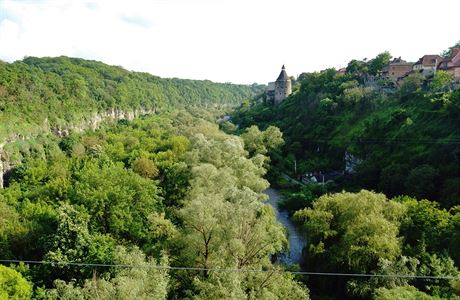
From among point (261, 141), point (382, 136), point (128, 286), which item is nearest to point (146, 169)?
point (261, 141)

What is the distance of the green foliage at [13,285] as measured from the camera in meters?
19.7

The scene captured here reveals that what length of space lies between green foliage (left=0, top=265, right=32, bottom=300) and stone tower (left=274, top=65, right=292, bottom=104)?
8652 cm

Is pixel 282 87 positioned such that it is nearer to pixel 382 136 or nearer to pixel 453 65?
pixel 453 65

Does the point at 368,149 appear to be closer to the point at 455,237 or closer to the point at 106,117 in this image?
the point at 455,237

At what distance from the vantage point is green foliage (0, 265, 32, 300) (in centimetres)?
1972

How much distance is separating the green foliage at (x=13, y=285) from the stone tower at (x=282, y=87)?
284ft

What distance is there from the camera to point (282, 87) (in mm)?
101250

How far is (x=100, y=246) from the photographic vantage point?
2378 centimetres

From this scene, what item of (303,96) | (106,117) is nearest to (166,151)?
(303,96)

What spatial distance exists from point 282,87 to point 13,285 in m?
87.4

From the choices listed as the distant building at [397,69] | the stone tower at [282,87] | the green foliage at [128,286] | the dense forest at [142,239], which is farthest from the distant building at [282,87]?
the green foliage at [128,286]

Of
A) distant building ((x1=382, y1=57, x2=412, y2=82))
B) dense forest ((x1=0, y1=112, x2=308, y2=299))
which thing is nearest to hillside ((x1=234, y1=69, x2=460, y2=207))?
distant building ((x1=382, y1=57, x2=412, y2=82))

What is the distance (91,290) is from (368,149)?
126 feet

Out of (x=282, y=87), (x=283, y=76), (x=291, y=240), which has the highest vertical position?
(x=283, y=76)
